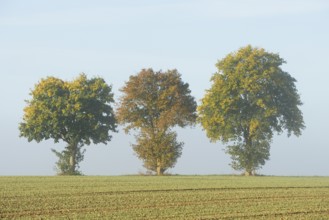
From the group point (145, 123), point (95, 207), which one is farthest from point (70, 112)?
→ point (95, 207)

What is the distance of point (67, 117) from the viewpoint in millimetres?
71250

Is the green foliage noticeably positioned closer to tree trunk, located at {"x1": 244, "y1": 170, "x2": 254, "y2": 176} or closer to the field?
tree trunk, located at {"x1": 244, "y1": 170, "x2": 254, "y2": 176}

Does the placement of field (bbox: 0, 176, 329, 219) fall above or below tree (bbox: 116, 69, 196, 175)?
below

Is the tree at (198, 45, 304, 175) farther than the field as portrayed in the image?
Yes

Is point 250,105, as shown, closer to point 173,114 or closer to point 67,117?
point 173,114

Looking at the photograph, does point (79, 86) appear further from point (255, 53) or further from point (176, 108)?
point (255, 53)

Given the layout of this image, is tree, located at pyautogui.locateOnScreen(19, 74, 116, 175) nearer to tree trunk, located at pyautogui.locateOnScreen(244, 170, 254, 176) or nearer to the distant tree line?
the distant tree line

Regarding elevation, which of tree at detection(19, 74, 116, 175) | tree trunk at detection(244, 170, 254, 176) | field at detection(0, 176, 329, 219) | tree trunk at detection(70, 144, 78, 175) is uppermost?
tree at detection(19, 74, 116, 175)

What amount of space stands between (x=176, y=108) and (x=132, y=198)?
42.6 meters

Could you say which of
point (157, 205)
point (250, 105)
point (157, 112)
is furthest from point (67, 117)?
point (157, 205)

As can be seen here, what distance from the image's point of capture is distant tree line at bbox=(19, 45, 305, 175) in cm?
7050

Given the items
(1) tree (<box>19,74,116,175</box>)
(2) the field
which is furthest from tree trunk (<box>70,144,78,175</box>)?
(2) the field

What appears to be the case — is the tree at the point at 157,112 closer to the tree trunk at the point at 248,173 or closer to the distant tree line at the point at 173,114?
the distant tree line at the point at 173,114

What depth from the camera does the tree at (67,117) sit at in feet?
232
